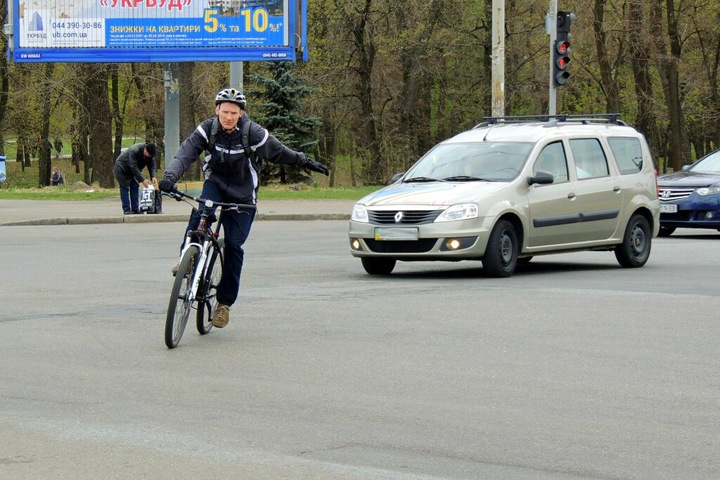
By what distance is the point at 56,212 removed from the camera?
2686cm

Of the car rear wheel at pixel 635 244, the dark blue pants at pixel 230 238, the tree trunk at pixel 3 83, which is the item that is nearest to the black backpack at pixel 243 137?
the dark blue pants at pixel 230 238

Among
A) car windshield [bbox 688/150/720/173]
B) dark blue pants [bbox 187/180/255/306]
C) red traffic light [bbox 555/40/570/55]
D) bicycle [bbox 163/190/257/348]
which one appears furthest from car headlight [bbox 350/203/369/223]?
red traffic light [bbox 555/40/570/55]

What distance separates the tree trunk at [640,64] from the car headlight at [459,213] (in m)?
32.2

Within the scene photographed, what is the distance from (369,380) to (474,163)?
7.67 metres

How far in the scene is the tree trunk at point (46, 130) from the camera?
160 ft

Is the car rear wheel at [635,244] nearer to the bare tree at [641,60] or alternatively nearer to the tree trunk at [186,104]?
the tree trunk at [186,104]

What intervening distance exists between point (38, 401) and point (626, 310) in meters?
5.87

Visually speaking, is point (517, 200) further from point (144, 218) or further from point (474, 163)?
point (144, 218)

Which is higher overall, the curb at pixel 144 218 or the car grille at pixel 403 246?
the car grille at pixel 403 246

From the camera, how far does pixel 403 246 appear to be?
1395 centimetres

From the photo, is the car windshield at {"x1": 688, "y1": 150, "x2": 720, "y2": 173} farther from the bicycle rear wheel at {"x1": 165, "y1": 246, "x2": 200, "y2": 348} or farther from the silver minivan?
the bicycle rear wheel at {"x1": 165, "y1": 246, "x2": 200, "y2": 348}

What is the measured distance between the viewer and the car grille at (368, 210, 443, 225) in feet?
45.5

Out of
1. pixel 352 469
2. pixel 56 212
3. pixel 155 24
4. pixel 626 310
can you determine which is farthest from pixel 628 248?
pixel 155 24

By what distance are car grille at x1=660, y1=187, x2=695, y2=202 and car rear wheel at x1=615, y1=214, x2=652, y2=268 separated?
18.4ft
